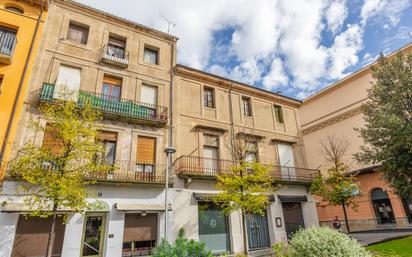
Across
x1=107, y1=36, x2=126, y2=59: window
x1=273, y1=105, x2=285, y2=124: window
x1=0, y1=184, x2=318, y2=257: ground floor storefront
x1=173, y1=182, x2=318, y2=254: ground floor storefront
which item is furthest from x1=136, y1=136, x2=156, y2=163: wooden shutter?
x1=273, y1=105, x2=285, y2=124: window

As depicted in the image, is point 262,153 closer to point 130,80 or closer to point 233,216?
point 233,216

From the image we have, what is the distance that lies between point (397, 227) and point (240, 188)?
1695 cm

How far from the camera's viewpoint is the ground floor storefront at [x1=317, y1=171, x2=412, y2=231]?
20312 mm

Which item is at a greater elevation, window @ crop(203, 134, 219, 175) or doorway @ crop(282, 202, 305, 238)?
window @ crop(203, 134, 219, 175)

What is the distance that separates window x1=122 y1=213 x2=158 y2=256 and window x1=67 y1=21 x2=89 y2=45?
10599 millimetres

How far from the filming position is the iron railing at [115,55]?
46.8 feet

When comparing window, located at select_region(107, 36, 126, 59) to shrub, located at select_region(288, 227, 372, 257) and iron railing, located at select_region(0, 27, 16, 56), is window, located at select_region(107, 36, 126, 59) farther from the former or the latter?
shrub, located at select_region(288, 227, 372, 257)

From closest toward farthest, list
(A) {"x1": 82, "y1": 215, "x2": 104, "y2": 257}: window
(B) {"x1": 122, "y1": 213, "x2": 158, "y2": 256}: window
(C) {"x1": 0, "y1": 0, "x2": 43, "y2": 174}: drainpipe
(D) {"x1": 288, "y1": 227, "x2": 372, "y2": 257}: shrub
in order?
(D) {"x1": 288, "y1": 227, "x2": 372, "y2": 257}: shrub < (C) {"x1": 0, "y1": 0, "x2": 43, "y2": 174}: drainpipe < (A) {"x1": 82, "y1": 215, "x2": 104, "y2": 257}: window < (B) {"x1": 122, "y1": 213, "x2": 158, "y2": 256}: window

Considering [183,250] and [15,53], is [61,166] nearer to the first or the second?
[183,250]

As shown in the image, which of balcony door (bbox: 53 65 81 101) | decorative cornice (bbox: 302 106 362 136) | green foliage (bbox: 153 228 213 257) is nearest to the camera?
green foliage (bbox: 153 228 213 257)

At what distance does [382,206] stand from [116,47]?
25829 millimetres

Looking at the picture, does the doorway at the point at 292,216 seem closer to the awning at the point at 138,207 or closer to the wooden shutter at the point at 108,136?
the awning at the point at 138,207

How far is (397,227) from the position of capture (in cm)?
1992

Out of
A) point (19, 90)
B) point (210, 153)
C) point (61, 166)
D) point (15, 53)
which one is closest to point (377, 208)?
point (210, 153)
